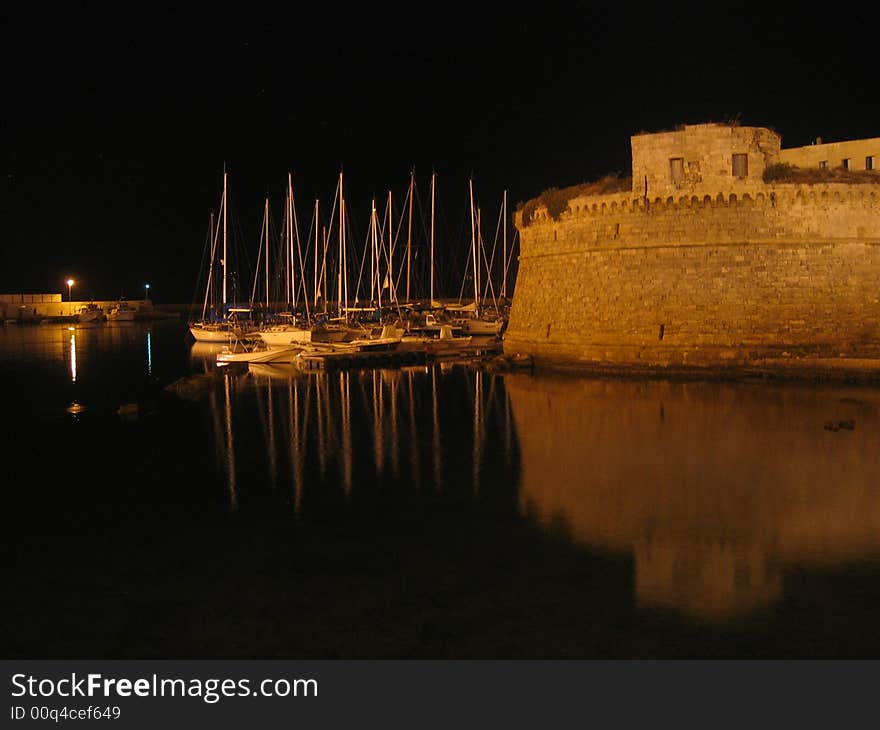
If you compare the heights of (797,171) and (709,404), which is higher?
(797,171)

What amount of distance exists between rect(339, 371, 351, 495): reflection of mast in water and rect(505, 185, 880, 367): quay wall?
6009 millimetres

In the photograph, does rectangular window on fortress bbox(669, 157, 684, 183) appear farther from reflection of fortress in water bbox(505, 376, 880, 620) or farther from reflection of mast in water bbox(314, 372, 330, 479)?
reflection of mast in water bbox(314, 372, 330, 479)

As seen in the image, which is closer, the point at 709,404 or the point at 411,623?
the point at 411,623

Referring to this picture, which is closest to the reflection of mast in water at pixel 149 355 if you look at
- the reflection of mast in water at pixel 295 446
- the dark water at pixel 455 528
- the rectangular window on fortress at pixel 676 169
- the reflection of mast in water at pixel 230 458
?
the reflection of mast in water at pixel 295 446

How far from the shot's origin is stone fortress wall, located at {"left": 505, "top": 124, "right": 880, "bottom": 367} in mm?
20984

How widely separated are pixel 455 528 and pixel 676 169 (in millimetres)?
14251

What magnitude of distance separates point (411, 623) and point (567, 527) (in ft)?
10.4

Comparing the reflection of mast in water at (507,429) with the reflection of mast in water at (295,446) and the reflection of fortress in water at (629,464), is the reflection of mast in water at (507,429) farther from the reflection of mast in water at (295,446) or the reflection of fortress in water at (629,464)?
the reflection of mast in water at (295,446)

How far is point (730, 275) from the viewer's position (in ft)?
70.9

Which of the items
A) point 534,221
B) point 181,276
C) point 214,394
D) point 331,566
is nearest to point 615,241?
point 534,221

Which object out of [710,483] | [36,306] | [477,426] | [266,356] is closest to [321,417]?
[477,426]

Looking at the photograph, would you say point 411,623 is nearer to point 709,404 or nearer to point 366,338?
point 709,404

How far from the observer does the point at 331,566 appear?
8.85m

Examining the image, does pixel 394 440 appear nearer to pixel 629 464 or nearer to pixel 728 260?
pixel 629 464
